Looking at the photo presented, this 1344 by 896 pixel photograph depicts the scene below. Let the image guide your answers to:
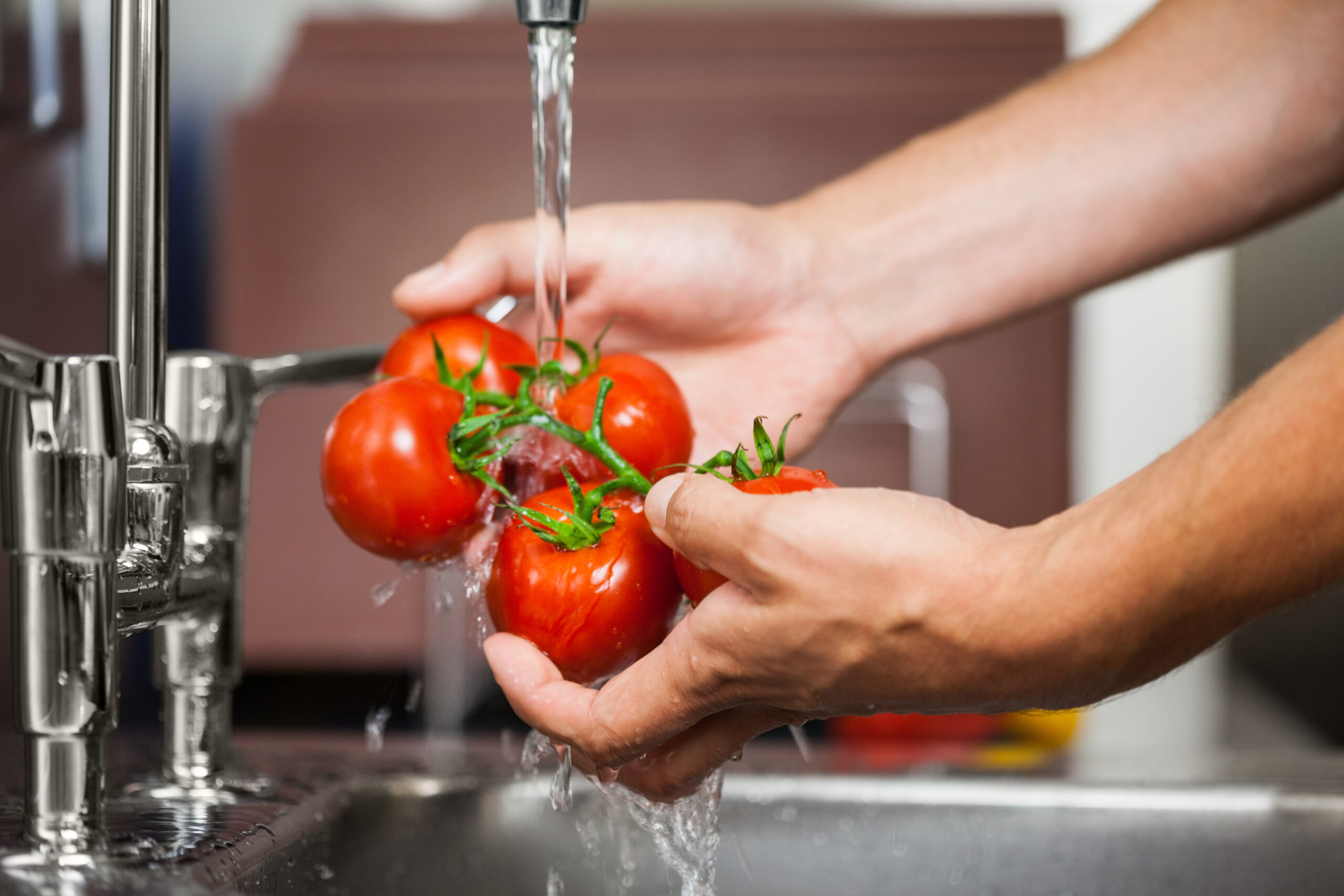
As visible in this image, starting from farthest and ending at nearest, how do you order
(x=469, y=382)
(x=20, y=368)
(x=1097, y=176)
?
(x=1097, y=176) → (x=469, y=382) → (x=20, y=368)

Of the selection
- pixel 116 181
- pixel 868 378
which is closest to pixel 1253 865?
pixel 868 378

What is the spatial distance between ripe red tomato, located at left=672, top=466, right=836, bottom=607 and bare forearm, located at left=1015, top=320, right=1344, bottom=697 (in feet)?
0.30

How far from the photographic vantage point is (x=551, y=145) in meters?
0.69

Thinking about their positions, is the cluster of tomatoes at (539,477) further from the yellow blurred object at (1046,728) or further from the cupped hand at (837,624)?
the yellow blurred object at (1046,728)

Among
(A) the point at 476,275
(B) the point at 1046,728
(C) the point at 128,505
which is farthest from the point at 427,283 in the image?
(B) the point at 1046,728

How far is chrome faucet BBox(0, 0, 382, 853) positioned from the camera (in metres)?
0.46

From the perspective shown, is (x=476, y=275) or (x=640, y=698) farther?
(x=476, y=275)

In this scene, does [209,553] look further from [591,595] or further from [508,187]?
[508,187]

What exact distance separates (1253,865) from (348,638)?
1.27 metres

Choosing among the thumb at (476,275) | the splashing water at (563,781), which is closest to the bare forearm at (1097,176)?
the thumb at (476,275)

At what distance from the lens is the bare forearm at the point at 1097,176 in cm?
82

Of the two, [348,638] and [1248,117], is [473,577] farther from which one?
[348,638]

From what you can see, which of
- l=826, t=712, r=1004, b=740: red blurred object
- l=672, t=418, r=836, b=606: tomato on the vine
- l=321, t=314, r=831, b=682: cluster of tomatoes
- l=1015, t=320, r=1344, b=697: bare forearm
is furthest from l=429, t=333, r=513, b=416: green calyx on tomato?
l=826, t=712, r=1004, b=740: red blurred object

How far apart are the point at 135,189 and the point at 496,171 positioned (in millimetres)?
1209
